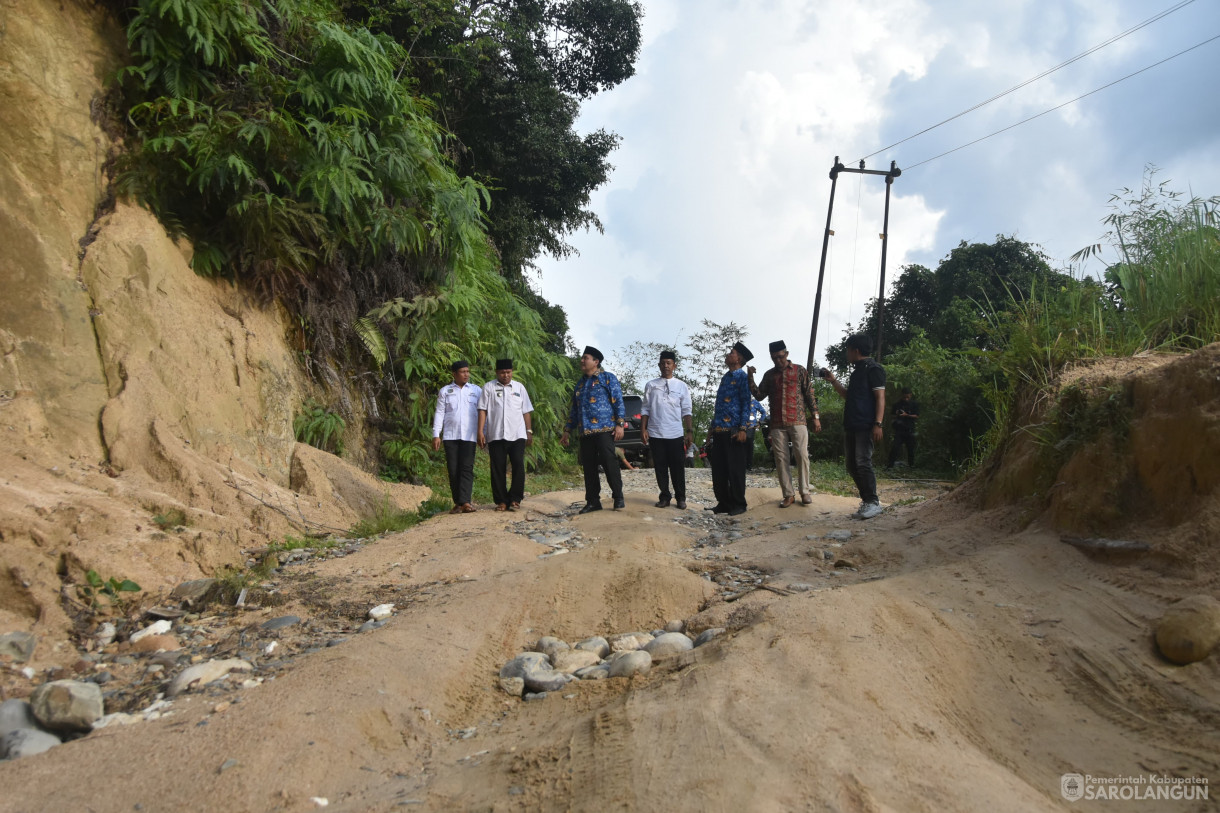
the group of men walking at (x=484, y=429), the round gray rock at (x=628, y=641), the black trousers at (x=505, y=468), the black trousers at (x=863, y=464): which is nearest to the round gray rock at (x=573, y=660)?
the round gray rock at (x=628, y=641)

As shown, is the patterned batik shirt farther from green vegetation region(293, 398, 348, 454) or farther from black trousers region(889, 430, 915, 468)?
black trousers region(889, 430, 915, 468)

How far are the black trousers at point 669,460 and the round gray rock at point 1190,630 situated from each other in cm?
569

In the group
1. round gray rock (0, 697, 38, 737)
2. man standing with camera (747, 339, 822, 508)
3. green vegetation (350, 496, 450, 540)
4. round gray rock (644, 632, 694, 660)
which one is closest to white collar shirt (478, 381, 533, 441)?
green vegetation (350, 496, 450, 540)

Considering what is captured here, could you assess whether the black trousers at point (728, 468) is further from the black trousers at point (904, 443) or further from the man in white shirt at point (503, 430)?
the black trousers at point (904, 443)

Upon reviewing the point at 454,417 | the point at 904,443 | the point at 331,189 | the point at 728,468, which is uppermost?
the point at 331,189

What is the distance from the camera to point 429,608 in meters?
5.01

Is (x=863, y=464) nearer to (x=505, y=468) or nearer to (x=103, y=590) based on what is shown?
(x=505, y=468)

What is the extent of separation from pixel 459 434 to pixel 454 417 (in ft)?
0.63

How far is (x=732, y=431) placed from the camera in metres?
8.62

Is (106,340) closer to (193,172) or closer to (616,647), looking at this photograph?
(193,172)

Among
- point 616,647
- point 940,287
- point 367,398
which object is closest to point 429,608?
point 616,647

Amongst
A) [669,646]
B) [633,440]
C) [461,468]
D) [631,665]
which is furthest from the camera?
[633,440]

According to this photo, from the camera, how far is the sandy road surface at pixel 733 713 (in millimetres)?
2832

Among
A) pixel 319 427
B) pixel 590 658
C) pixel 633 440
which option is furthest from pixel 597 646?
pixel 633 440
